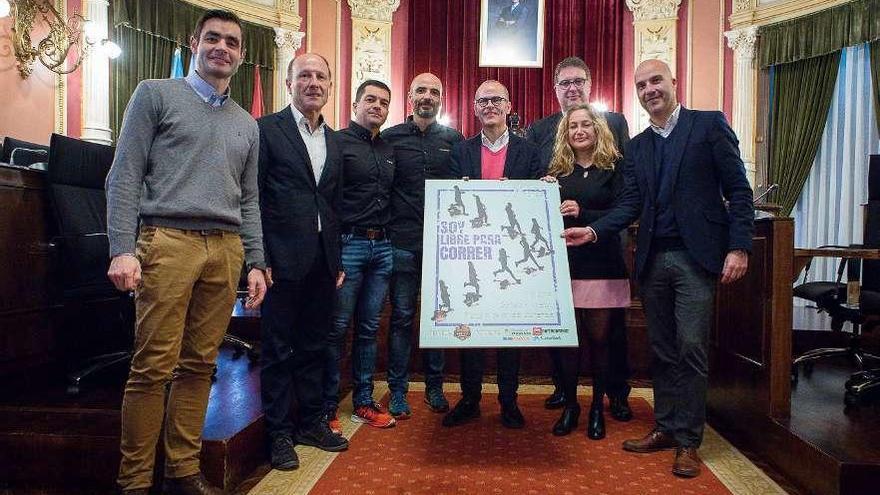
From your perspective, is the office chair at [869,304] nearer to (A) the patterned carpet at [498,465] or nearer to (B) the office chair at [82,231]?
(A) the patterned carpet at [498,465]

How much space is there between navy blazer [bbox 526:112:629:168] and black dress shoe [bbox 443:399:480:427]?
3.87 ft

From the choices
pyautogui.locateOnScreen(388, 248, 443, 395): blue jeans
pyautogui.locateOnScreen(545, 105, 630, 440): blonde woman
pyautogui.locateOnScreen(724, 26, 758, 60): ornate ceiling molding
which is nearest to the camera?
pyautogui.locateOnScreen(545, 105, 630, 440): blonde woman

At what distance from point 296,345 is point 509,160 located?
1.24m

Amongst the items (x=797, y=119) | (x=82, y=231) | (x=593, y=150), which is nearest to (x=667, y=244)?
(x=593, y=150)

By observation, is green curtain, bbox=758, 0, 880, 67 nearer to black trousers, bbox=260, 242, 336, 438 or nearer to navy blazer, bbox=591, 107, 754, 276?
navy blazer, bbox=591, 107, 754, 276

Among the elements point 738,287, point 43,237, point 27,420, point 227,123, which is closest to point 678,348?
point 738,287

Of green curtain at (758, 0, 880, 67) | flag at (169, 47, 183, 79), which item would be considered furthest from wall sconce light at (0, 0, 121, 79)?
green curtain at (758, 0, 880, 67)

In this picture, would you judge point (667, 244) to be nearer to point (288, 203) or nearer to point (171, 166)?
point (288, 203)

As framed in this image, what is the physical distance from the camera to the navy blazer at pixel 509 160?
8.93ft

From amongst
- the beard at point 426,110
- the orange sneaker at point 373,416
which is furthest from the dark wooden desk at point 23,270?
the beard at point 426,110

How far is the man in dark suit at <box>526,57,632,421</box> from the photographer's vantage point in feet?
9.42

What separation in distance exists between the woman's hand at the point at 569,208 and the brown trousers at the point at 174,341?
A: 53.2 inches

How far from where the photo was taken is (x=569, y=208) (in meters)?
2.52

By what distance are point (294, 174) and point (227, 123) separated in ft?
1.35
